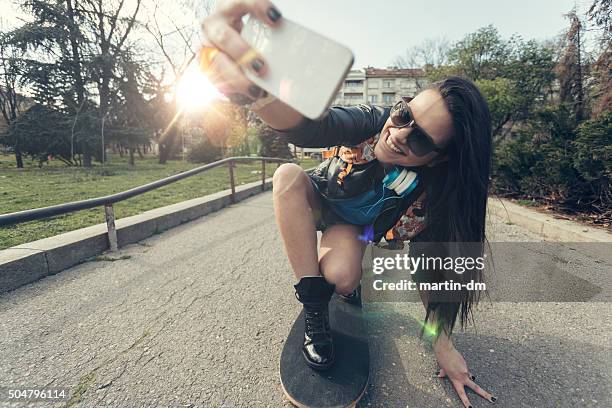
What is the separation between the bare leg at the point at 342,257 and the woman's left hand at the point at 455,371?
47cm

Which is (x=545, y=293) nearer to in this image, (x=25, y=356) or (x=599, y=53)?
(x=25, y=356)

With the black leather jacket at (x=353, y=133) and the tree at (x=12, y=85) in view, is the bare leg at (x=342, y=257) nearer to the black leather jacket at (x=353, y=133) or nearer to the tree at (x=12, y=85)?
the black leather jacket at (x=353, y=133)

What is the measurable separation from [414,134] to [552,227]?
124 inches

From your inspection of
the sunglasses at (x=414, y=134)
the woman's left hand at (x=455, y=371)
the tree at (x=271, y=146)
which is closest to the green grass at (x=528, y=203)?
the woman's left hand at (x=455, y=371)

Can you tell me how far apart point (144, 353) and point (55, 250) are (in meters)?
1.45

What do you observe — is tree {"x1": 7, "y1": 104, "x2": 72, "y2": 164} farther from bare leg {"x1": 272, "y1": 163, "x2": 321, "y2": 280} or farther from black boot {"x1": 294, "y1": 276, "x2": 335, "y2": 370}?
black boot {"x1": 294, "y1": 276, "x2": 335, "y2": 370}

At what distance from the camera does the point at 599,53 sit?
523 cm

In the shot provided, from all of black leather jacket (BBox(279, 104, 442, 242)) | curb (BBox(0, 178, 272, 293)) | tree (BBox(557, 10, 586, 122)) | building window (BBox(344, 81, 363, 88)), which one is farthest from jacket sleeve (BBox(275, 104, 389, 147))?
building window (BBox(344, 81, 363, 88))

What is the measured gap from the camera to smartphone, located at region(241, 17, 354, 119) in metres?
0.68

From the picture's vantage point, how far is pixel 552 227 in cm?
322

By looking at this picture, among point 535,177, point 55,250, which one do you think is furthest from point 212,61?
point 535,177

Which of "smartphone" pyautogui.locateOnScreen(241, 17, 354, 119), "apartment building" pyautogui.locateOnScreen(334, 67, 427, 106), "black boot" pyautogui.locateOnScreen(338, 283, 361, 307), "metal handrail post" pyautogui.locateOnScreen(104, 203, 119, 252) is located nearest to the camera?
"smartphone" pyautogui.locateOnScreen(241, 17, 354, 119)

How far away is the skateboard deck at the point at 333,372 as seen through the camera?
1.10 m

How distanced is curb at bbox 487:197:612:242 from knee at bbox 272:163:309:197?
6.37 feet
